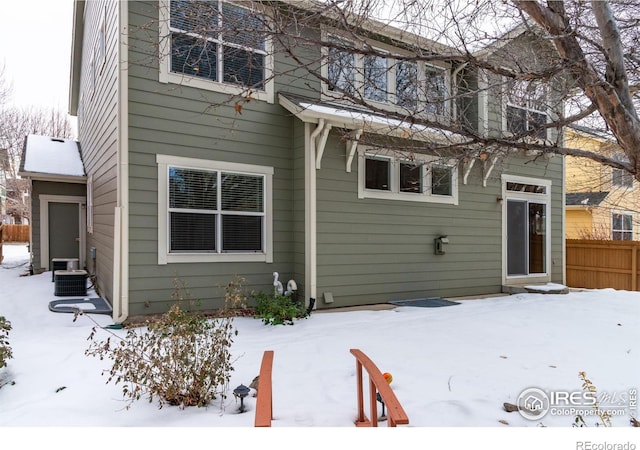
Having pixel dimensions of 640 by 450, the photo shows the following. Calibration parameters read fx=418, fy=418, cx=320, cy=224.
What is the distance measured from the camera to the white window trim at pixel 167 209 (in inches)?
229

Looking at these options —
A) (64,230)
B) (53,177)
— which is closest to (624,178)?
(53,177)

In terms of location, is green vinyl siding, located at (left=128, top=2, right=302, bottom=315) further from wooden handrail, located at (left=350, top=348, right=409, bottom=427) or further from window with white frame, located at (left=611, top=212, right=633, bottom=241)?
window with white frame, located at (left=611, top=212, right=633, bottom=241)

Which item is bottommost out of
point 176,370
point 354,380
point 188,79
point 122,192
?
point 354,380

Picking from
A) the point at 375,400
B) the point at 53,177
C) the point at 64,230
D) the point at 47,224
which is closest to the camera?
the point at 375,400

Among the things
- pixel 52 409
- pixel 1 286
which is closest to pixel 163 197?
pixel 52 409

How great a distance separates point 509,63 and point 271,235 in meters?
4.10

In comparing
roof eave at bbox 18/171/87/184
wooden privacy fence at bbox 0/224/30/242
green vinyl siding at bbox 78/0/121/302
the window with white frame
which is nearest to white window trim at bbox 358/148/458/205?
green vinyl siding at bbox 78/0/121/302

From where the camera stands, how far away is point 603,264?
36.8ft

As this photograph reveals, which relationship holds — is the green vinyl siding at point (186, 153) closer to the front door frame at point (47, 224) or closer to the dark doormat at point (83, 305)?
the dark doormat at point (83, 305)

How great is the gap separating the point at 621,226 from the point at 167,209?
1676 cm

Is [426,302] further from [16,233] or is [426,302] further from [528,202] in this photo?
[16,233]

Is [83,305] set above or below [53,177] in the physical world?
below

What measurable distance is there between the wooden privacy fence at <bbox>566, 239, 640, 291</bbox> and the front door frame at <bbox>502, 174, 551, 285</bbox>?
223 centimetres

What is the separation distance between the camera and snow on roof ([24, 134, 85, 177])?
10031mm
